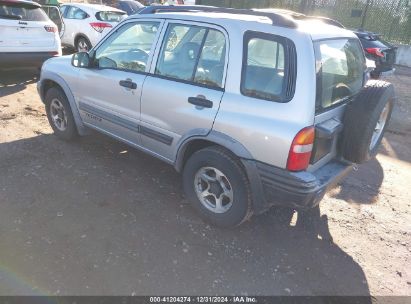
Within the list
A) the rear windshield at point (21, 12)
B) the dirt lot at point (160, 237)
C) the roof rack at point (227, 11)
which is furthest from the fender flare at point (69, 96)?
the rear windshield at point (21, 12)

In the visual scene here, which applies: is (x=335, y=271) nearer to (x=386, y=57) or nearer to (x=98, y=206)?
(x=98, y=206)

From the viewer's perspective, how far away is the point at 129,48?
396 centimetres

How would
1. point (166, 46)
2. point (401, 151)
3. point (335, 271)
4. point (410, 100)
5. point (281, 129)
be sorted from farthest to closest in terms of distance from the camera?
point (410, 100) < point (401, 151) < point (166, 46) < point (335, 271) < point (281, 129)

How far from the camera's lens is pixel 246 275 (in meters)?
2.96

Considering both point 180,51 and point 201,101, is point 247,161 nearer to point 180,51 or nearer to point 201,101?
point 201,101

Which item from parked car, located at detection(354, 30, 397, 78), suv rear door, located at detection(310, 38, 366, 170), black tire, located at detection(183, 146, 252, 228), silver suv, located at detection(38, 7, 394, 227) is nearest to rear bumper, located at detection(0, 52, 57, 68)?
silver suv, located at detection(38, 7, 394, 227)

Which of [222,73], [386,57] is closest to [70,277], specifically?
[222,73]

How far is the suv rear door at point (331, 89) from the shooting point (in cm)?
289

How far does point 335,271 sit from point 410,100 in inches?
297

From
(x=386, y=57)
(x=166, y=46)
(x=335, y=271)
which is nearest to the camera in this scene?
(x=335, y=271)

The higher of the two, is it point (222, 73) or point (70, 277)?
point (222, 73)

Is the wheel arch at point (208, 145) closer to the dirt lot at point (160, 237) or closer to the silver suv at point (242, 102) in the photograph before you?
the silver suv at point (242, 102)

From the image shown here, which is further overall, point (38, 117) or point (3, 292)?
point (38, 117)

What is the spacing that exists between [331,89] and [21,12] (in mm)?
6435
